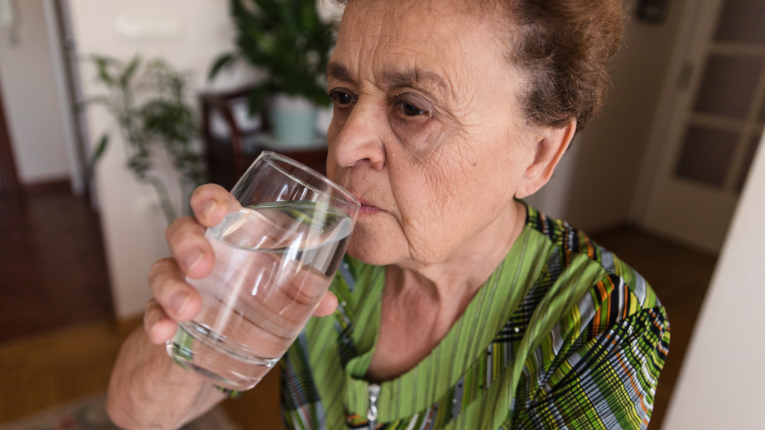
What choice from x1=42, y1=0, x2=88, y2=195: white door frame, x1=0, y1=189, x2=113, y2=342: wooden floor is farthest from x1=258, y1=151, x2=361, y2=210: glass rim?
x1=42, y1=0, x2=88, y2=195: white door frame

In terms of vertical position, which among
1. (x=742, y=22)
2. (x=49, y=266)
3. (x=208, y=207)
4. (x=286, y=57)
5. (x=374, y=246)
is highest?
(x=742, y=22)

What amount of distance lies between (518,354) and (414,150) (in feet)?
1.25

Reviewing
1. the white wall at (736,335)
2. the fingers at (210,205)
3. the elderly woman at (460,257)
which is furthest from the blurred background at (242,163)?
the fingers at (210,205)

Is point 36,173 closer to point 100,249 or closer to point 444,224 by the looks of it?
point 100,249

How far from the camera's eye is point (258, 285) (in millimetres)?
517

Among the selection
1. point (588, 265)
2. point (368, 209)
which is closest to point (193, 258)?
point (368, 209)

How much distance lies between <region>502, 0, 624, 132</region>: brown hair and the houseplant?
2.13 metres

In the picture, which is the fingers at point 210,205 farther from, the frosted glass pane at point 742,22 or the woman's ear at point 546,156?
the frosted glass pane at point 742,22

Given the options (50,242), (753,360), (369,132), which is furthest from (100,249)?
(753,360)

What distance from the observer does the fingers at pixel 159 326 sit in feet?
1.69

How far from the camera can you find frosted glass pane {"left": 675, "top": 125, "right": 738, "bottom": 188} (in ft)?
12.0

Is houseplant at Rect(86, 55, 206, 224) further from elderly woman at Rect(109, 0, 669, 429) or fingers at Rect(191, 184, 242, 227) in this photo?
fingers at Rect(191, 184, 242, 227)

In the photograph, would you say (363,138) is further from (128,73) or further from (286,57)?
(128,73)

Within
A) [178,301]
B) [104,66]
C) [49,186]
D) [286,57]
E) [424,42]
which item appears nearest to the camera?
[178,301]
